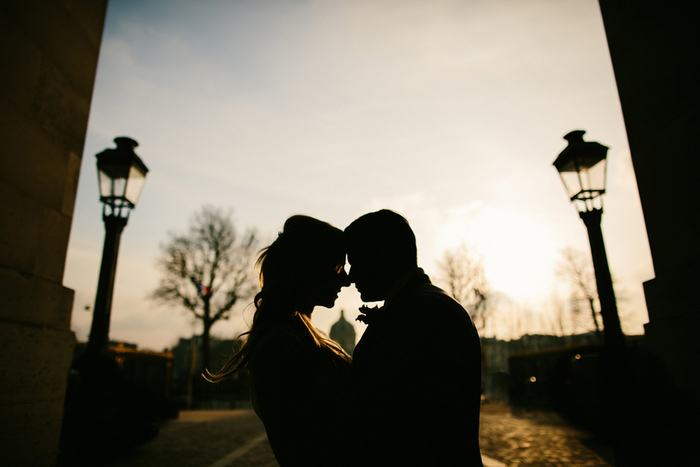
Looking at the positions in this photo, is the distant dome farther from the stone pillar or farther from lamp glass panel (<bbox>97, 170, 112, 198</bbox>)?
the stone pillar

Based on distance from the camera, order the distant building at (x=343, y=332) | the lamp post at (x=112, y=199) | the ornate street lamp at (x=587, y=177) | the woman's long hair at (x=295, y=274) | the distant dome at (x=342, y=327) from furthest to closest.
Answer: the distant dome at (x=342, y=327)
the distant building at (x=343, y=332)
the lamp post at (x=112, y=199)
the ornate street lamp at (x=587, y=177)
the woman's long hair at (x=295, y=274)

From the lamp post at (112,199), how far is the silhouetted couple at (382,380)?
548 cm

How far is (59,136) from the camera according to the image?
3709 mm

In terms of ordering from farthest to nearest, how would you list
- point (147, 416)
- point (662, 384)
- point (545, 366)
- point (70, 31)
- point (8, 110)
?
point (545, 366) → point (147, 416) → point (70, 31) → point (662, 384) → point (8, 110)

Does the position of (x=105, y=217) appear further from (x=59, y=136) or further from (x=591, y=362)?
(x=591, y=362)

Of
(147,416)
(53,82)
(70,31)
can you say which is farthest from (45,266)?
(147,416)

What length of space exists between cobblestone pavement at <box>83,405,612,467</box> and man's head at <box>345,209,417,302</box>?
→ 715 cm

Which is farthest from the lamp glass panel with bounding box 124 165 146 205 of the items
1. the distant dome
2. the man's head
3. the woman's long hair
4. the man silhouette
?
the distant dome

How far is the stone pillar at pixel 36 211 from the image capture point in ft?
9.74

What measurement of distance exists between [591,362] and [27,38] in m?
14.2

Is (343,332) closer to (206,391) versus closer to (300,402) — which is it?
(206,391)

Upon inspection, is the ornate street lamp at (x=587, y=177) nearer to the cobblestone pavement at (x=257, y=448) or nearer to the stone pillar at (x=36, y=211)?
the cobblestone pavement at (x=257, y=448)

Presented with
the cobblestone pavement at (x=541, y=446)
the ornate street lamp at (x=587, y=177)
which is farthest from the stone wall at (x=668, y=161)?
the cobblestone pavement at (x=541, y=446)

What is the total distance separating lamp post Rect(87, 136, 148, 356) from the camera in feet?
21.0
